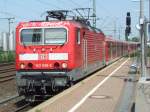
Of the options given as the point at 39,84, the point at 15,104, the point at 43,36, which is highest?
the point at 43,36

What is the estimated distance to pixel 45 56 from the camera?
1631 centimetres

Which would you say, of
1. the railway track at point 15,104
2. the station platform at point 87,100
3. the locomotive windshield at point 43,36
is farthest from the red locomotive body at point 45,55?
the station platform at point 87,100

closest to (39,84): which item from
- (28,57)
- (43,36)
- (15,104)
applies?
(28,57)

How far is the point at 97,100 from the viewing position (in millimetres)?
13875

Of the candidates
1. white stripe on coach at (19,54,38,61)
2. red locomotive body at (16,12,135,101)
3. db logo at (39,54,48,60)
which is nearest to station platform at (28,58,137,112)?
red locomotive body at (16,12,135,101)

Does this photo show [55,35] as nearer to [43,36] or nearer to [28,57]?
[43,36]

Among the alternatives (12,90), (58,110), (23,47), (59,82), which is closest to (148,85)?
(58,110)

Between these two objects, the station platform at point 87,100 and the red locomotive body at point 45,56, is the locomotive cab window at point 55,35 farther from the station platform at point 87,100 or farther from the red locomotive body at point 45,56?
the station platform at point 87,100

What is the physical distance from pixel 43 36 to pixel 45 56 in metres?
0.76

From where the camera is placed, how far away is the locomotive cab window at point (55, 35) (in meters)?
16.3

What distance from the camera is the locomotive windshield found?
16.4m

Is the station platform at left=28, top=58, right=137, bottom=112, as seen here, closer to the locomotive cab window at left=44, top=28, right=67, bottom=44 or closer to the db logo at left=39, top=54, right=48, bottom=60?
the db logo at left=39, top=54, right=48, bottom=60

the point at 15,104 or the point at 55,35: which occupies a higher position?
the point at 55,35

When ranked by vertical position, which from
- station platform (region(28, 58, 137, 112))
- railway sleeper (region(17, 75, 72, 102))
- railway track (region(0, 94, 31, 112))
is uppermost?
railway sleeper (region(17, 75, 72, 102))
